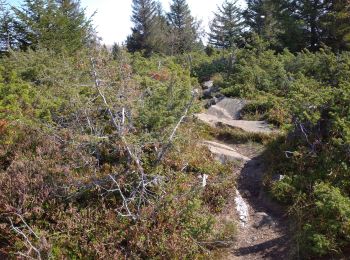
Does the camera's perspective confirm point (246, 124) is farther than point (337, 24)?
No

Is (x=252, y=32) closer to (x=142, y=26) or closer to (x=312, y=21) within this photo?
(x=312, y=21)

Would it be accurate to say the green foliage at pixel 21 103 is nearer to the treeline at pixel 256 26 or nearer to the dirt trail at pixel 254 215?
the dirt trail at pixel 254 215

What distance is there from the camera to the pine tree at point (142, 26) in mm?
39781

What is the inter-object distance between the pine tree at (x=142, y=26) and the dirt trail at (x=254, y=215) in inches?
1244

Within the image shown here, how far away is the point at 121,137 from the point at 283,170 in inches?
131

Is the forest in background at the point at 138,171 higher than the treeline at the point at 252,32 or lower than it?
lower

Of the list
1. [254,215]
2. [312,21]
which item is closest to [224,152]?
[254,215]

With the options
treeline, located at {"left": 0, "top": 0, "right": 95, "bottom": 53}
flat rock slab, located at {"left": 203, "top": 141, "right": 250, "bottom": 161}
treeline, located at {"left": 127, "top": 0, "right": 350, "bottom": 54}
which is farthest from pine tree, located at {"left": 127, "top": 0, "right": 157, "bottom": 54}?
flat rock slab, located at {"left": 203, "top": 141, "right": 250, "bottom": 161}

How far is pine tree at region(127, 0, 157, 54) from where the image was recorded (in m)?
39.8

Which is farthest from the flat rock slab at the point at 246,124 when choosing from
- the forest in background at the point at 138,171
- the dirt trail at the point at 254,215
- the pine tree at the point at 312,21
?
the pine tree at the point at 312,21

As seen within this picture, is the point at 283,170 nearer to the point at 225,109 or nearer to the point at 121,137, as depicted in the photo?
the point at 121,137

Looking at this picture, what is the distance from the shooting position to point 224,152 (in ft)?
28.4

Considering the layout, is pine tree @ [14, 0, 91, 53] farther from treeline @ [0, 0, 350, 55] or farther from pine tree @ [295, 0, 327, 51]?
pine tree @ [295, 0, 327, 51]

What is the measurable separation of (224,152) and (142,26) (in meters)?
34.5
